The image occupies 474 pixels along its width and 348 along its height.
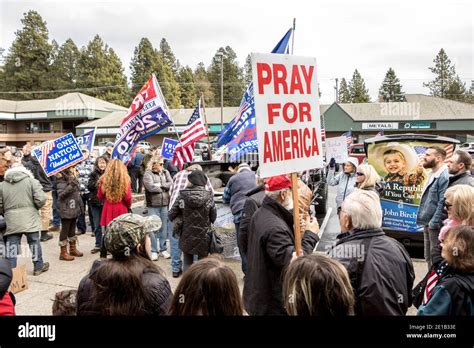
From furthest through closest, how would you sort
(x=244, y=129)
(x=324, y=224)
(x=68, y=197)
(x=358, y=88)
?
(x=358, y=88) → (x=324, y=224) → (x=244, y=129) → (x=68, y=197)

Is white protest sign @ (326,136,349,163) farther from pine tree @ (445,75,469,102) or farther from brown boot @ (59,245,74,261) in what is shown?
pine tree @ (445,75,469,102)

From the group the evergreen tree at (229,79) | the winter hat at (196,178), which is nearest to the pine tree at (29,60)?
the evergreen tree at (229,79)

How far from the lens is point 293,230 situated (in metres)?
2.96

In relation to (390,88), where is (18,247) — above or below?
below

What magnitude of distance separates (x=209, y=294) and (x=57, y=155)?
5.72 meters

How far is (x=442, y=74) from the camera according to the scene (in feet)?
236

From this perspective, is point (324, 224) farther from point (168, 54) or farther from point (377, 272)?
point (168, 54)

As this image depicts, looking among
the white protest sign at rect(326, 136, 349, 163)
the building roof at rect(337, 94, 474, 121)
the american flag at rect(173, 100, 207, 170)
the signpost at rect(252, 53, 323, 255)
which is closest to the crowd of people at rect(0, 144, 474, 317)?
the signpost at rect(252, 53, 323, 255)

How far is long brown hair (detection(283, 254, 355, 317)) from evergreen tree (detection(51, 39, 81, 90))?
74.1 metres

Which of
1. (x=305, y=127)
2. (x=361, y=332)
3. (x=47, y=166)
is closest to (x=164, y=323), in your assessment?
(x=361, y=332)

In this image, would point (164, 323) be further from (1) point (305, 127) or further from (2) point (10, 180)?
(2) point (10, 180)

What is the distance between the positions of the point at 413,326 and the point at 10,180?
5.34 meters

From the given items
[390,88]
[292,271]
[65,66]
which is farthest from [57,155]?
[390,88]

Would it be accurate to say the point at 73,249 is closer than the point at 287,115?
No
